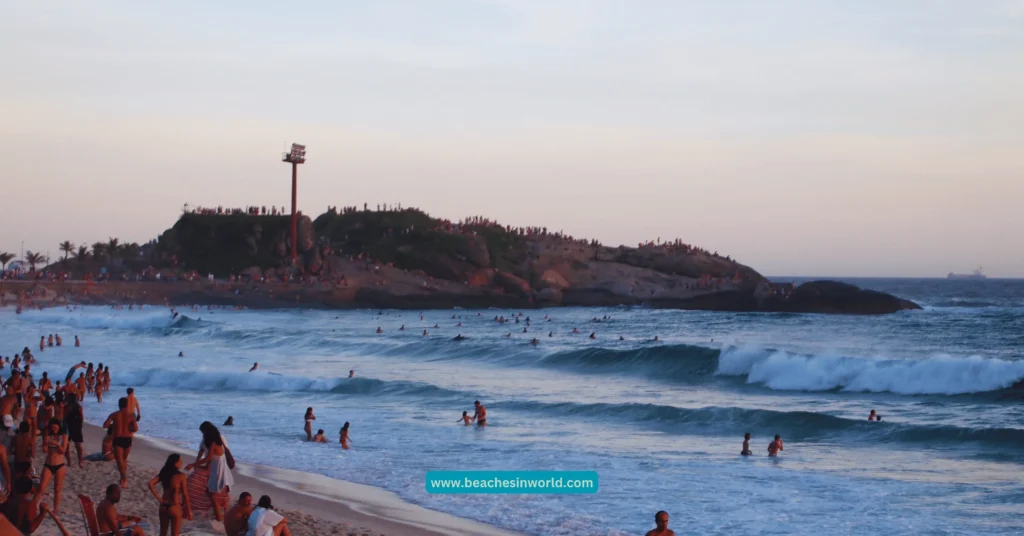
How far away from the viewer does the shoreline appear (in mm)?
12484

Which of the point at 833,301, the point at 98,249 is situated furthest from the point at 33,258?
the point at 833,301

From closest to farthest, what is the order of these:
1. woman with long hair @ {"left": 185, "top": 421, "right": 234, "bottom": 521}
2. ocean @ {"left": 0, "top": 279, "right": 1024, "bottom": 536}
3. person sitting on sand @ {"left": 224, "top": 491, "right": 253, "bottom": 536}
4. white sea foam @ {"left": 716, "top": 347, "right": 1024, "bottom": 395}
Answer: person sitting on sand @ {"left": 224, "top": 491, "right": 253, "bottom": 536}, woman with long hair @ {"left": 185, "top": 421, "right": 234, "bottom": 521}, ocean @ {"left": 0, "top": 279, "right": 1024, "bottom": 536}, white sea foam @ {"left": 716, "top": 347, "right": 1024, "bottom": 395}

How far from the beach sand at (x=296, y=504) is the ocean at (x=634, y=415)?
61cm

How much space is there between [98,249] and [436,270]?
38796 mm

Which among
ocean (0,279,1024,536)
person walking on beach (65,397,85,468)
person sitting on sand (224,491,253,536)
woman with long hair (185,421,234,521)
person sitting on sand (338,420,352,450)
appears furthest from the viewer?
person sitting on sand (338,420,352,450)

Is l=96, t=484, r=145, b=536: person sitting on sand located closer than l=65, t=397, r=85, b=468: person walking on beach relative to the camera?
Yes

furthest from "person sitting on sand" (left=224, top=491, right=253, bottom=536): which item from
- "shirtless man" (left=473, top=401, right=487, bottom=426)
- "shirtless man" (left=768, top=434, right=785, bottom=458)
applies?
"shirtless man" (left=473, top=401, right=487, bottom=426)

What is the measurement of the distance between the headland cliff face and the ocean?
25.2 m

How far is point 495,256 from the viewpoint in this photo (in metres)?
93.9

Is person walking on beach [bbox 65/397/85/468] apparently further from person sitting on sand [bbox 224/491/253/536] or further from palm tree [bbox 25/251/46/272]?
palm tree [bbox 25/251/46/272]

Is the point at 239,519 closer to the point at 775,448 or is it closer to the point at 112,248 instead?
the point at 775,448

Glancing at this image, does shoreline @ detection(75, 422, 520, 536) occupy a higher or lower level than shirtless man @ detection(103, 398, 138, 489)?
lower

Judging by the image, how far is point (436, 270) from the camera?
293ft

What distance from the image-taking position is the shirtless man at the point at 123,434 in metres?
13.4
